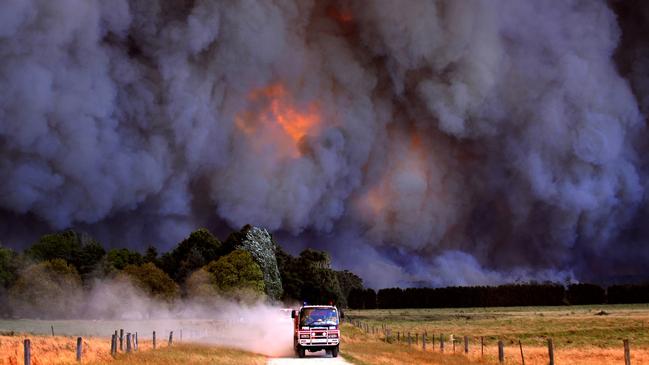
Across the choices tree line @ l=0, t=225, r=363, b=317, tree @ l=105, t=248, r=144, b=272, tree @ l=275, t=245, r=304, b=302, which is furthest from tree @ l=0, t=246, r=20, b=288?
tree @ l=275, t=245, r=304, b=302

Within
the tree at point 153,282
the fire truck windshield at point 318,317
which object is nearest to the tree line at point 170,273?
the tree at point 153,282

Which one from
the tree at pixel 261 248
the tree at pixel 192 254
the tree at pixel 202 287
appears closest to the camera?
the tree at pixel 202 287

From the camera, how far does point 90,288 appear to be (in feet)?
511

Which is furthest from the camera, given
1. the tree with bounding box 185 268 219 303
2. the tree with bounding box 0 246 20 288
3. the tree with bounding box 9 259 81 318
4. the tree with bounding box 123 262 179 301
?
the tree with bounding box 0 246 20 288

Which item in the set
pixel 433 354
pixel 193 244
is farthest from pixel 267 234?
pixel 433 354

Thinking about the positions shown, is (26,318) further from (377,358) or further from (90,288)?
(377,358)

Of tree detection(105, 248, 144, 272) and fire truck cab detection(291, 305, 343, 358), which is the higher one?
tree detection(105, 248, 144, 272)

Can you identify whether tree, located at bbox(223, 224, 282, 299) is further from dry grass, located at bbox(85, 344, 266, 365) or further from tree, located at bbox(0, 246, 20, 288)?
dry grass, located at bbox(85, 344, 266, 365)

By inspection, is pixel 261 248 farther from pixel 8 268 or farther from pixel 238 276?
pixel 8 268

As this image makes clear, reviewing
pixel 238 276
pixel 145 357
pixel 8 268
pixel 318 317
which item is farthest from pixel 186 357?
pixel 8 268

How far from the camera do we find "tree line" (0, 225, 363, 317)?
143 metres

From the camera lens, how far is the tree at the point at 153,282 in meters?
144

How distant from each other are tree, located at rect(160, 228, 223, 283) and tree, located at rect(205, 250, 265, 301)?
16.6 m

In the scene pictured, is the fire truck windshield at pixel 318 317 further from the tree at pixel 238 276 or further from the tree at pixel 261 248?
the tree at pixel 261 248
